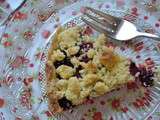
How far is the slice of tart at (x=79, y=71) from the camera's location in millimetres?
1242

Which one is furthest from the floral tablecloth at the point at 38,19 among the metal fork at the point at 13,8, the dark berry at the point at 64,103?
the dark berry at the point at 64,103

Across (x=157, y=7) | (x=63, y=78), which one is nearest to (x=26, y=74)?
(x=63, y=78)

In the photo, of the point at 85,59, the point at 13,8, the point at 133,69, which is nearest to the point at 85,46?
the point at 85,59

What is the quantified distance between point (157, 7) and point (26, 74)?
0.43m

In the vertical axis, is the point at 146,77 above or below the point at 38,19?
below

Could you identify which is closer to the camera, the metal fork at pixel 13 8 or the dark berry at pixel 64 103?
the dark berry at pixel 64 103

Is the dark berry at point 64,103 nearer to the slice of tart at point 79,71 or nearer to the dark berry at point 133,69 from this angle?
the slice of tart at point 79,71

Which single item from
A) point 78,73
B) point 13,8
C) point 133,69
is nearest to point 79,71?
point 78,73

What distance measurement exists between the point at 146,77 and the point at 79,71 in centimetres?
18

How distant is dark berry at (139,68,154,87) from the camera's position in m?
1.27

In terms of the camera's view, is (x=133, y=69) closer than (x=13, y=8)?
Yes

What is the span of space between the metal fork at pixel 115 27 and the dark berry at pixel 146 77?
11 centimetres

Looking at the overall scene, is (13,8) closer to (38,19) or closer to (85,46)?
(38,19)

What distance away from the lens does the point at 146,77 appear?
128 cm
